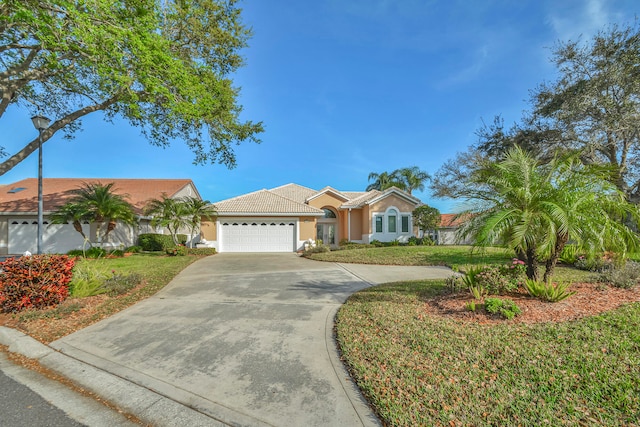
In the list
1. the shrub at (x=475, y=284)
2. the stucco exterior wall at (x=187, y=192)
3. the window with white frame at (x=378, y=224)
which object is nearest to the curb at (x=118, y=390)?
the shrub at (x=475, y=284)

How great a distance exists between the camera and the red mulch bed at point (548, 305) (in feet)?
15.1

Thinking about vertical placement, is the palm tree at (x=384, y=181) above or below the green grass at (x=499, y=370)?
above

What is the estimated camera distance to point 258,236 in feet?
67.5

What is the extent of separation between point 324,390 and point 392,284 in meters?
5.63

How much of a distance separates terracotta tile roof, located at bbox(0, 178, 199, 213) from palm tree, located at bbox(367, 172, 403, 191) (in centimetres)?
2180

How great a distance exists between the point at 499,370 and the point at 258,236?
61.2 feet

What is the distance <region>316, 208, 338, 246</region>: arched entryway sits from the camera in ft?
81.6

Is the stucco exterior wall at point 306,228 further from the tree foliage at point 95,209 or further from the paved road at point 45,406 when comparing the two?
the paved road at point 45,406

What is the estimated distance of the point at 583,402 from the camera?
8.63 ft

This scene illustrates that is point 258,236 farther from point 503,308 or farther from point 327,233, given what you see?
point 503,308

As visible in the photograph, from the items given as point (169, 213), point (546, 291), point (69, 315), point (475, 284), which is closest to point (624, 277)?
point (546, 291)

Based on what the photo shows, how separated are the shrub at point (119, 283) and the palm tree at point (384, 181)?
2891 cm

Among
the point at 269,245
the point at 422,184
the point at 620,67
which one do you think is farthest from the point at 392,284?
the point at 422,184

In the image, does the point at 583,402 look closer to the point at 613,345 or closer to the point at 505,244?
the point at 613,345
